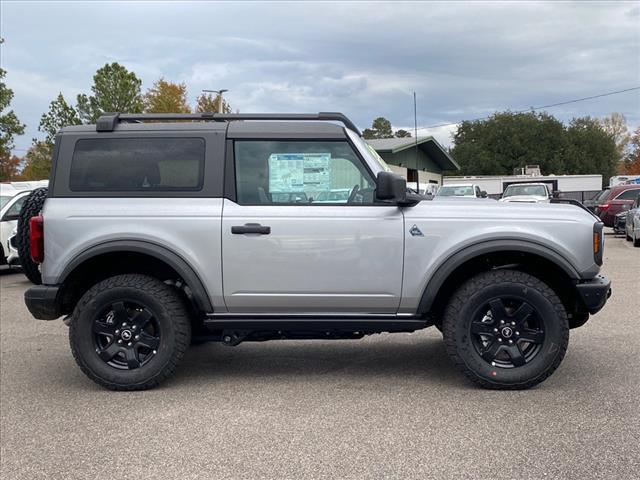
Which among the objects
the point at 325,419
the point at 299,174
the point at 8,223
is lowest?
the point at 325,419

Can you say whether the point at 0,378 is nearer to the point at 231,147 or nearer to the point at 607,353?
the point at 231,147

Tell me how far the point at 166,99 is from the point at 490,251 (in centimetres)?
3657

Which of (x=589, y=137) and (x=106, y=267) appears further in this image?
(x=589, y=137)

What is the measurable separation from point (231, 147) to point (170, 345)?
1.59 meters

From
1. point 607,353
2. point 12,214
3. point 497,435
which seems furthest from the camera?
point 12,214

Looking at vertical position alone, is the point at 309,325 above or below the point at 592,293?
below

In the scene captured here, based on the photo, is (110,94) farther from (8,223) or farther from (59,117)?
(8,223)

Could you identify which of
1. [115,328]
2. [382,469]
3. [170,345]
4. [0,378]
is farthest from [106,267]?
[382,469]

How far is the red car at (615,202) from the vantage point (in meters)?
21.4

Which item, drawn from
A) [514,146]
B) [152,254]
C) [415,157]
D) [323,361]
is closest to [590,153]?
[514,146]

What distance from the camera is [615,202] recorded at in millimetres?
21547

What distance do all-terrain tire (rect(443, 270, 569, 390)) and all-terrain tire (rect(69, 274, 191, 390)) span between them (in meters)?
2.07

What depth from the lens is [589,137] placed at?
70688 millimetres

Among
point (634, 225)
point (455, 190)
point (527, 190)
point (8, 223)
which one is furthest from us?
point (455, 190)
